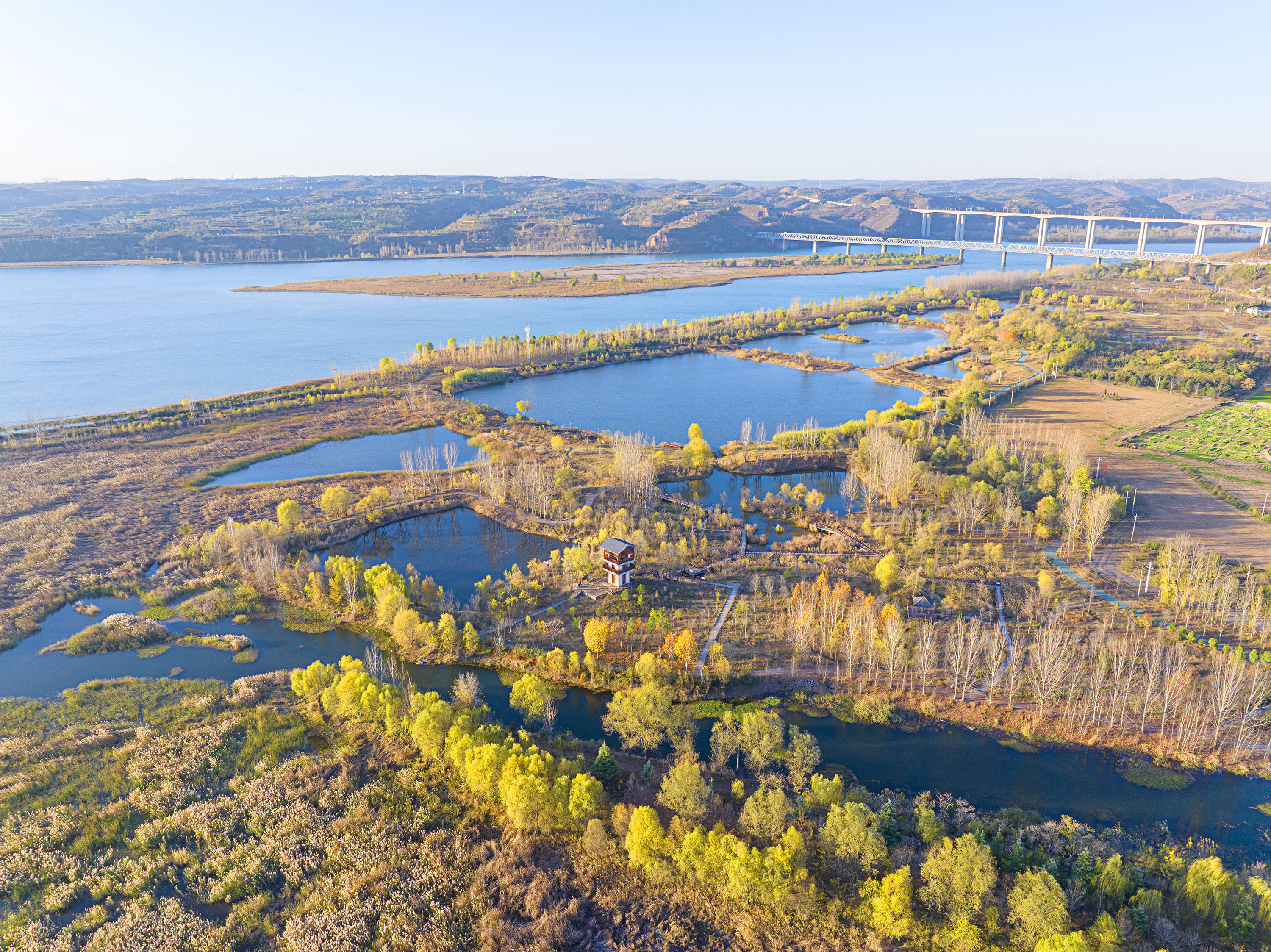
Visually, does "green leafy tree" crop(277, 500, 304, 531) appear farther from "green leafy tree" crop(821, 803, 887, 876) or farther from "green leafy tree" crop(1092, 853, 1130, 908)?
"green leafy tree" crop(1092, 853, 1130, 908)

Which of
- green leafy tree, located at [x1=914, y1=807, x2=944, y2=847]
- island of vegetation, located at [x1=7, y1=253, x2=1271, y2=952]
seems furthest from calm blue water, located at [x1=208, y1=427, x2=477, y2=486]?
green leafy tree, located at [x1=914, y1=807, x2=944, y2=847]

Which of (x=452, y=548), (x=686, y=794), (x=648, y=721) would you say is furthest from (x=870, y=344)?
(x=686, y=794)

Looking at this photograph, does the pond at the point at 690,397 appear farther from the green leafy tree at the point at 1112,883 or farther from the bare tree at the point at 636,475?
the green leafy tree at the point at 1112,883

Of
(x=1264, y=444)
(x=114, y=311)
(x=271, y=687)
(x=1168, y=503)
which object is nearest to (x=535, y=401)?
(x=271, y=687)

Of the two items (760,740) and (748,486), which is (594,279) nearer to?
(748,486)

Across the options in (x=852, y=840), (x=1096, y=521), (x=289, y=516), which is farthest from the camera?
(x=289, y=516)

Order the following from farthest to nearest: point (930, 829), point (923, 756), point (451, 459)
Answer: point (451, 459), point (923, 756), point (930, 829)

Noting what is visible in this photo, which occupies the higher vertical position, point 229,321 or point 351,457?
point 229,321
